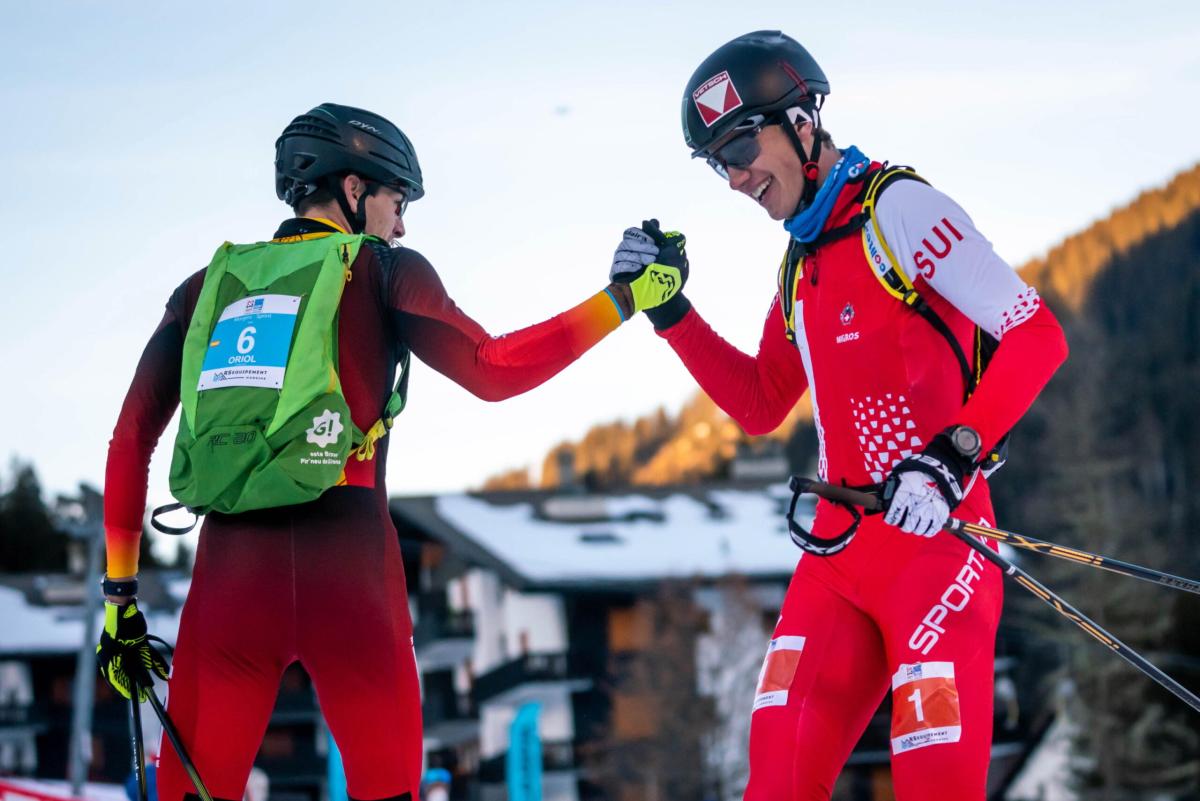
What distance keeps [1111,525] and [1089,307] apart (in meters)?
58.4

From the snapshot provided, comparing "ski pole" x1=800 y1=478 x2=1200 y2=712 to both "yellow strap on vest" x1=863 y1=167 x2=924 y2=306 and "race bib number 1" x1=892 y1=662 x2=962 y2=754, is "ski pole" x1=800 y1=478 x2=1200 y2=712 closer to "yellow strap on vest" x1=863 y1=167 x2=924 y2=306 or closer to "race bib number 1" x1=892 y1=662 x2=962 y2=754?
"race bib number 1" x1=892 y1=662 x2=962 y2=754

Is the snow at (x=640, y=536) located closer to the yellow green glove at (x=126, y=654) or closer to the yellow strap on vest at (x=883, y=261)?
the yellow green glove at (x=126, y=654)

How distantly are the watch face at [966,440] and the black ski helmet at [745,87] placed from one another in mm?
1211

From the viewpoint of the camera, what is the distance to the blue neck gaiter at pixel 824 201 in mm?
4434

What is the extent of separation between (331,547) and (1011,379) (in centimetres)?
189

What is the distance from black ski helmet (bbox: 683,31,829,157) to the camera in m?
4.54

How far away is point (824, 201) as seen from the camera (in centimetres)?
443

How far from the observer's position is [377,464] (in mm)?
4301

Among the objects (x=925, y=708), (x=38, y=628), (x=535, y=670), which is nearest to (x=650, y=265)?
(x=925, y=708)

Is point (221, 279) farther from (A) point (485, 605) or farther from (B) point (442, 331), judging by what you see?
(A) point (485, 605)


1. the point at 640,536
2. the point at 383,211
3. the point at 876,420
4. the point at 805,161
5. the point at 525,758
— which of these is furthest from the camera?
the point at 640,536

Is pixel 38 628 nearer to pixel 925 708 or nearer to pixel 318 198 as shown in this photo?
pixel 318 198

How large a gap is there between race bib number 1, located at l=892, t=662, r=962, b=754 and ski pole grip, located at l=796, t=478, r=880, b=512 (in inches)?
18.7

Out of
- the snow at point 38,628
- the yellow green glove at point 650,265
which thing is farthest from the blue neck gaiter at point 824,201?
the snow at point 38,628
